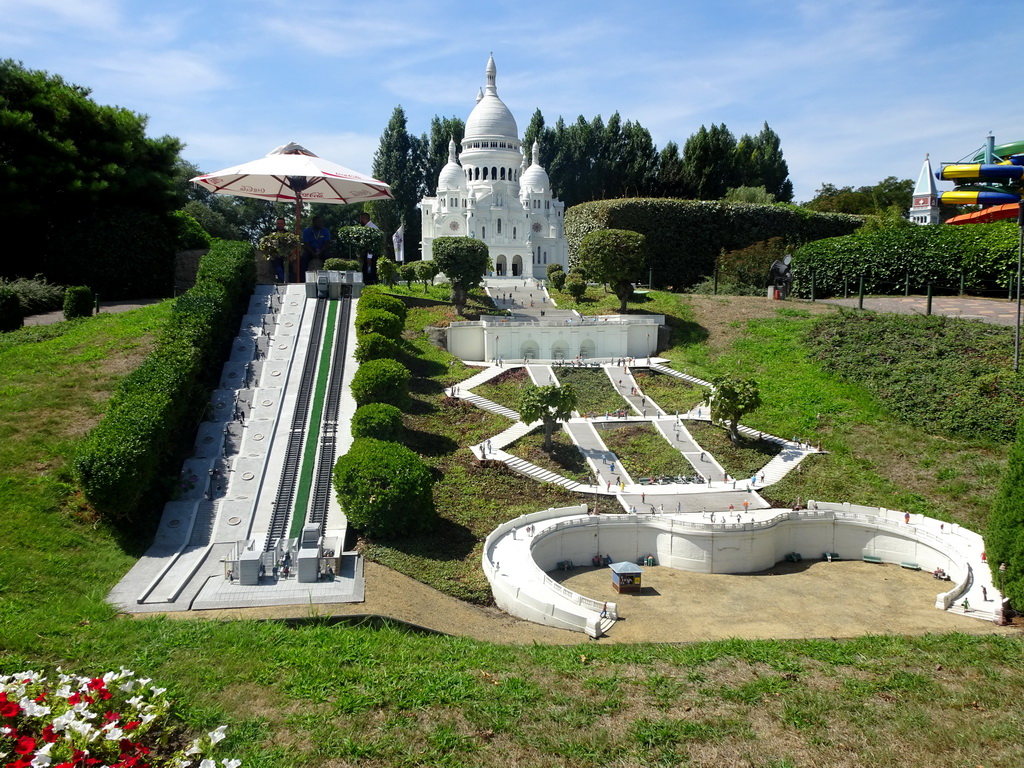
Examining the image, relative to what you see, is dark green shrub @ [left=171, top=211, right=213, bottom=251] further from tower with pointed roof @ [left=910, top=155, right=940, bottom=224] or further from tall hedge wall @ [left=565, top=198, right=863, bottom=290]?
tower with pointed roof @ [left=910, top=155, right=940, bottom=224]

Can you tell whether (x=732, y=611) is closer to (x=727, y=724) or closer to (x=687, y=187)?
(x=727, y=724)

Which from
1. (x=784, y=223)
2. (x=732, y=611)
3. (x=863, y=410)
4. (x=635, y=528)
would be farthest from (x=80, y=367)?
(x=784, y=223)

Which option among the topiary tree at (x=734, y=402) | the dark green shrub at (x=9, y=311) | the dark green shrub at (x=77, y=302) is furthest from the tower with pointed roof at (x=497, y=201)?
the dark green shrub at (x=9, y=311)

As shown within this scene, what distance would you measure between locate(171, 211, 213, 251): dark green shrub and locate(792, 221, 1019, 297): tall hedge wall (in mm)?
43994

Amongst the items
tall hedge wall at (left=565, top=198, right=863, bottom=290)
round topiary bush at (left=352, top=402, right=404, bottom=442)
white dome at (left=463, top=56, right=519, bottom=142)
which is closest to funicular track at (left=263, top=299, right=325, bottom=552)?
round topiary bush at (left=352, top=402, right=404, bottom=442)

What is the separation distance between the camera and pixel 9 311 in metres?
34.2

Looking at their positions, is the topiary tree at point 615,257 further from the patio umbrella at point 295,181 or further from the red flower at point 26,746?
the red flower at point 26,746

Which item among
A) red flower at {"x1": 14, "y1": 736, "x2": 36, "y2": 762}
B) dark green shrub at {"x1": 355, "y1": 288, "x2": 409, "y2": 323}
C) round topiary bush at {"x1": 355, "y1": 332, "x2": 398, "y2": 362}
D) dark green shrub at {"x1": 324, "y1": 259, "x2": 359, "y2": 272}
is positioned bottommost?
red flower at {"x1": 14, "y1": 736, "x2": 36, "y2": 762}

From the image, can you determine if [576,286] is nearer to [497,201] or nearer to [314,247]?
Result: [314,247]

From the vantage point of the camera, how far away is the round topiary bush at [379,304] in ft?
124

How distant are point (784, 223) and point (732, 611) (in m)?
50.1

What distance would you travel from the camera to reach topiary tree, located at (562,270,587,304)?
52.5 meters

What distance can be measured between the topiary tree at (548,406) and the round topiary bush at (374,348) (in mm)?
7110

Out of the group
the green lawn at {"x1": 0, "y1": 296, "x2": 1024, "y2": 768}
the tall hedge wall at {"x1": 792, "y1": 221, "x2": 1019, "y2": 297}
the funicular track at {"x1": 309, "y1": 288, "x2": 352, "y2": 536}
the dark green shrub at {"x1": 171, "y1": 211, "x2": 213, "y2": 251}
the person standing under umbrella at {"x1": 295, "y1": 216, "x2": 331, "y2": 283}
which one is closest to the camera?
the green lawn at {"x1": 0, "y1": 296, "x2": 1024, "y2": 768}
